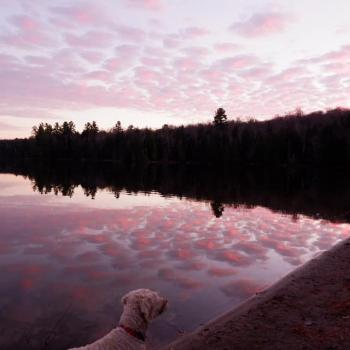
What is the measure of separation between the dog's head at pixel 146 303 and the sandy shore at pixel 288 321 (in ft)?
7.42

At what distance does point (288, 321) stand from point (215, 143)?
11476 cm

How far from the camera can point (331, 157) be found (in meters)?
97.8

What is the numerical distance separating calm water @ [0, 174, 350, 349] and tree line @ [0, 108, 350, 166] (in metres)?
83.2

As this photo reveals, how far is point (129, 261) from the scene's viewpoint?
14133 mm

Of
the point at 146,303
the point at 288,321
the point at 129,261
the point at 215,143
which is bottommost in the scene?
the point at 129,261

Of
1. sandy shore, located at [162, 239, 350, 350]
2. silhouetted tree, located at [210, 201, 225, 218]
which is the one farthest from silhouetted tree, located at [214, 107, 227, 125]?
sandy shore, located at [162, 239, 350, 350]

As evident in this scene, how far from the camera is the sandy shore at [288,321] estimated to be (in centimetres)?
723

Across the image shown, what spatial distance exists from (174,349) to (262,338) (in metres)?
1.57

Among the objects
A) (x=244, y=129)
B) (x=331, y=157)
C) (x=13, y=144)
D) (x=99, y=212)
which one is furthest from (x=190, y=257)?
(x=13, y=144)

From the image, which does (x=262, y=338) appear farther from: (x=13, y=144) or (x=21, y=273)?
(x=13, y=144)

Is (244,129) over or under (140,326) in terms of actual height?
over

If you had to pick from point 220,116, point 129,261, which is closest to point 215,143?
point 220,116

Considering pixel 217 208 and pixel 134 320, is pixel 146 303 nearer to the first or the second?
pixel 134 320

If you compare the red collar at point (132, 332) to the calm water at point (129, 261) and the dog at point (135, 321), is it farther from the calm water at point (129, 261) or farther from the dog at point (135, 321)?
the calm water at point (129, 261)
